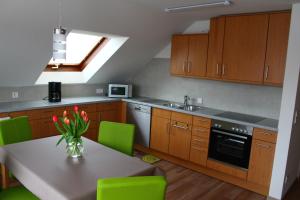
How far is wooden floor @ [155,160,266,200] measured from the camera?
319 cm

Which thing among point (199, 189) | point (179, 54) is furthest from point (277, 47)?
point (199, 189)

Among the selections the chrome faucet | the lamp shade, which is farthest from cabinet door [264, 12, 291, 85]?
the lamp shade

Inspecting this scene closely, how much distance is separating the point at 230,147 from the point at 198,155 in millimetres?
524

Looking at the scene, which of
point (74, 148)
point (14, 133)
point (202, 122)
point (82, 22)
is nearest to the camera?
point (74, 148)

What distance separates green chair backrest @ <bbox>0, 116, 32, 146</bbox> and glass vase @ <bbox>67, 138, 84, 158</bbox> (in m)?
0.81

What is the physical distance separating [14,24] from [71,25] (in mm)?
671

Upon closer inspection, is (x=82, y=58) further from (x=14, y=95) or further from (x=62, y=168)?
(x=62, y=168)

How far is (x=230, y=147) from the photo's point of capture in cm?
351

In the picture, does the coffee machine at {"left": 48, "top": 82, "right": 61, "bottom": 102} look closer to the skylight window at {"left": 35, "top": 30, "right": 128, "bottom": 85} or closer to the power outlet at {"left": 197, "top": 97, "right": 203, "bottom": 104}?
the skylight window at {"left": 35, "top": 30, "right": 128, "bottom": 85}

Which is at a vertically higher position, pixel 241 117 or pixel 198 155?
pixel 241 117

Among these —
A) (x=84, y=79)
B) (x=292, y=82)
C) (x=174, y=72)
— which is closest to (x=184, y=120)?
(x=174, y=72)

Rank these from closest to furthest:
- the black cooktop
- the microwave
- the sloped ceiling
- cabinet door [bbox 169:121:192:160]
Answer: the sloped ceiling → the black cooktop → cabinet door [bbox 169:121:192:160] → the microwave

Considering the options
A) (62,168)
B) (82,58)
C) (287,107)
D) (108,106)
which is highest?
(82,58)

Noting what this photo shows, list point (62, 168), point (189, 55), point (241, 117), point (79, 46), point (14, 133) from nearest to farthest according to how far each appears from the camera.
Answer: point (62, 168) → point (14, 133) → point (241, 117) → point (189, 55) → point (79, 46)
